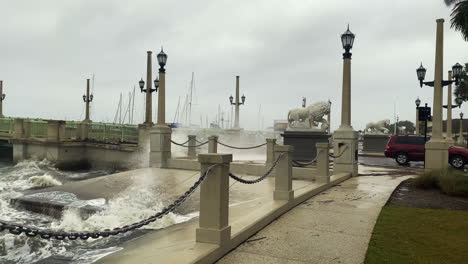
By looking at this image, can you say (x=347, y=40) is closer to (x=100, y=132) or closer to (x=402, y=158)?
(x=402, y=158)

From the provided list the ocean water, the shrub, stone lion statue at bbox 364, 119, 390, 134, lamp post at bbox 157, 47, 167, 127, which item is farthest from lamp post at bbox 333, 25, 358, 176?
stone lion statue at bbox 364, 119, 390, 134

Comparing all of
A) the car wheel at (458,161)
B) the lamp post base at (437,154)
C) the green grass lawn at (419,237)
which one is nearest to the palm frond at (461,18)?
the lamp post base at (437,154)

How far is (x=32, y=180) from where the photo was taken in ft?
58.3

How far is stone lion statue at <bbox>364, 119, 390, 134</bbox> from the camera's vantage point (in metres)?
31.8

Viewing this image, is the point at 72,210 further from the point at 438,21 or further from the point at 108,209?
the point at 438,21

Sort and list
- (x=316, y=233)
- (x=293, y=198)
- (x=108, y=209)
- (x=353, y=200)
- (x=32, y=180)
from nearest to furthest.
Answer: (x=316, y=233) < (x=293, y=198) < (x=353, y=200) < (x=108, y=209) < (x=32, y=180)

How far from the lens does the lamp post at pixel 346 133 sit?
14109 mm

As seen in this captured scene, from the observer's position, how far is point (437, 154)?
14711 mm

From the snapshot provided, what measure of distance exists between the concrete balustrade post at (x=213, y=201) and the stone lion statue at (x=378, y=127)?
2933 cm

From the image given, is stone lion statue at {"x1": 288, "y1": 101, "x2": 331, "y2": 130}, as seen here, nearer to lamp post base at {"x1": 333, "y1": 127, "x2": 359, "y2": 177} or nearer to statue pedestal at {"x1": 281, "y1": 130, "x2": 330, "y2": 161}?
statue pedestal at {"x1": 281, "y1": 130, "x2": 330, "y2": 161}

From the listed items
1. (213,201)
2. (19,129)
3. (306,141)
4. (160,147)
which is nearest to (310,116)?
(306,141)

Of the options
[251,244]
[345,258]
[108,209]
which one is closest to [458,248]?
[345,258]

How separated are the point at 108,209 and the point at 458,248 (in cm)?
807

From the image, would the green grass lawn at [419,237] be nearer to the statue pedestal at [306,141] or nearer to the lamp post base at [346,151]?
the lamp post base at [346,151]
